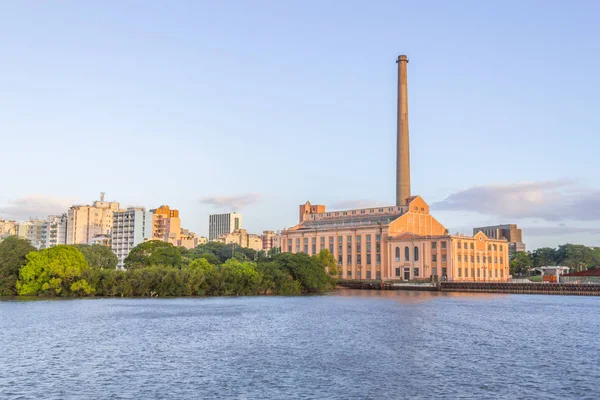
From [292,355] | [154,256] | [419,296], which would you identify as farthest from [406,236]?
[292,355]

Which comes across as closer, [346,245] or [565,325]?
[565,325]

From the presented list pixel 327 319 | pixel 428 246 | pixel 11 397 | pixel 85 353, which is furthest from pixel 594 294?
pixel 11 397

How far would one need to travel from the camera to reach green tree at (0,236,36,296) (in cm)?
10819

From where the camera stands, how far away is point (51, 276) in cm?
10675

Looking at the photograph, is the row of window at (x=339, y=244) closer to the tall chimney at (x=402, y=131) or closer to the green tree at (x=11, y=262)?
the tall chimney at (x=402, y=131)

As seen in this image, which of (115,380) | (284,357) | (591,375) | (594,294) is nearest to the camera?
(115,380)

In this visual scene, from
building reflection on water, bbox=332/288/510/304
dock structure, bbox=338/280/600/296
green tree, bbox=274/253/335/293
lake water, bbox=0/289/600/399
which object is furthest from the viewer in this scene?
dock structure, bbox=338/280/600/296

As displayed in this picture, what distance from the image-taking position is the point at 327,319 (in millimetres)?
73062

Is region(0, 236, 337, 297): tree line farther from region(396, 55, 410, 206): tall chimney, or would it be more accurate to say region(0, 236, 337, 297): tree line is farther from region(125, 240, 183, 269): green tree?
region(396, 55, 410, 206): tall chimney

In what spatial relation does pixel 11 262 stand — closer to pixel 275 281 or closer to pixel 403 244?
pixel 275 281

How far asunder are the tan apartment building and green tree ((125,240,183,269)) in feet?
148

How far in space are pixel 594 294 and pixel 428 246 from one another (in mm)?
44366

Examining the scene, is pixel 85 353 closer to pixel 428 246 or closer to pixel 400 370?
pixel 400 370

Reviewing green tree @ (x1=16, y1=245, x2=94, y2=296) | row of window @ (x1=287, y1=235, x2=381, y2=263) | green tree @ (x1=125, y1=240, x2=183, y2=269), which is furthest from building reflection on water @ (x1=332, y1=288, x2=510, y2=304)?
green tree @ (x1=16, y1=245, x2=94, y2=296)
